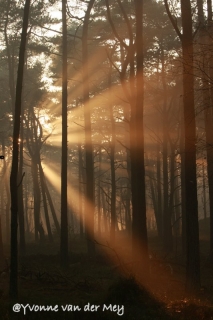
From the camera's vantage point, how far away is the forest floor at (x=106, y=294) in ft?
35.3

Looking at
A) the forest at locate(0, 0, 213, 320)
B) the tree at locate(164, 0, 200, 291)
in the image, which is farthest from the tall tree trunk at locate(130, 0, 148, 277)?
the tree at locate(164, 0, 200, 291)

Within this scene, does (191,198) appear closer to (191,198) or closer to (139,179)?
(191,198)

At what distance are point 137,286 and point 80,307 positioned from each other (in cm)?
182

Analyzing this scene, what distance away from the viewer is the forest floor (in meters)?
10.8

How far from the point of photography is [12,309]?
36.9 feet

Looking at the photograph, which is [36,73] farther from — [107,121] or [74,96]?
[107,121]

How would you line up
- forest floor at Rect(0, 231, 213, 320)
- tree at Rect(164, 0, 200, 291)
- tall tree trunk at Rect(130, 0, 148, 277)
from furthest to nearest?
tall tree trunk at Rect(130, 0, 148, 277)
tree at Rect(164, 0, 200, 291)
forest floor at Rect(0, 231, 213, 320)

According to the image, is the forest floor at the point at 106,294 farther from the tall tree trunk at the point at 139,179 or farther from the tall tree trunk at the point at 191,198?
the tall tree trunk at the point at 139,179

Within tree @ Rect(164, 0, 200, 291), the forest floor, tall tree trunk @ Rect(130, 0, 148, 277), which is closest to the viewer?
the forest floor

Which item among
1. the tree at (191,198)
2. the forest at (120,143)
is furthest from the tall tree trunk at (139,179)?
the tree at (191,198)

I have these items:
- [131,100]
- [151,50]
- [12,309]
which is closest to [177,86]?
[151,50]

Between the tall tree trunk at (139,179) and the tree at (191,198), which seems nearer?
the tree at (191,198)

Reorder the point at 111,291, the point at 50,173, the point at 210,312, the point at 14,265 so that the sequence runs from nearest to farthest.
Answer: the point at 210,312
the point at 111,291
the point at 14,265
the point at 50,173

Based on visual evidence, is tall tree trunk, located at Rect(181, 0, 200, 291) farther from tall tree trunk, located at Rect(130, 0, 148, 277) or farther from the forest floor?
tall tree trunk, located at Rect(130, 0, 148, 277)
